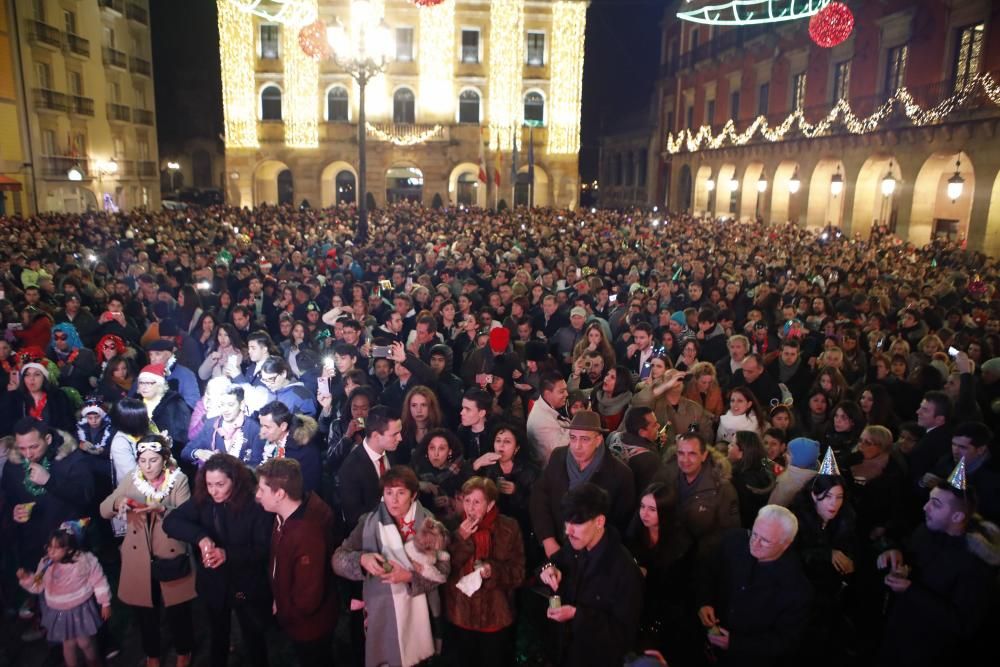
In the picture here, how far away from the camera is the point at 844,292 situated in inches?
427

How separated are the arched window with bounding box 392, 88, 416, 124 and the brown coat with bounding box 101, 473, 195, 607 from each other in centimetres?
3900

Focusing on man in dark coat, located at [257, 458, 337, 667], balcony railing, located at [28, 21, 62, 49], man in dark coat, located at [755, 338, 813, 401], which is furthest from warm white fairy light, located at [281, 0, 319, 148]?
man in dark coat, located at [257, 458, 337, 667]

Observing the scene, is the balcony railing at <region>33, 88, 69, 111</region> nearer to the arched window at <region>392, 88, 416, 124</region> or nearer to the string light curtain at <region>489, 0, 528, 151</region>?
the arched window at <region>392, 88, 416, 124</region>

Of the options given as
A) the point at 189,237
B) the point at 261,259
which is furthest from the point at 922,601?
the point at 189,237

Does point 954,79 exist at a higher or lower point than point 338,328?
higher

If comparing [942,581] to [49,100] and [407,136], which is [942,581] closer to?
[49,100]

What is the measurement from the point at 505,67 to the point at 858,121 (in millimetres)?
23115

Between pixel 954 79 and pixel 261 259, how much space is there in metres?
17.2

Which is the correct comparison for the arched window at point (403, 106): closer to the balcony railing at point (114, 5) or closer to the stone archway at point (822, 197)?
the balcony railing at point (114, 5)

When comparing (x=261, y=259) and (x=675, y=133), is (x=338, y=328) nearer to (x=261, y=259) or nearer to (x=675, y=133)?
(x=261, y=259)

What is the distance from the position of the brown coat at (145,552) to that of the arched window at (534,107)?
130 ft

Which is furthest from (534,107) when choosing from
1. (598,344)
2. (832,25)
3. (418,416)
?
(418,416)

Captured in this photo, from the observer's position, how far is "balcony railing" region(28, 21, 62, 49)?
27844mm

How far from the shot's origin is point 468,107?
4153 centimetres
